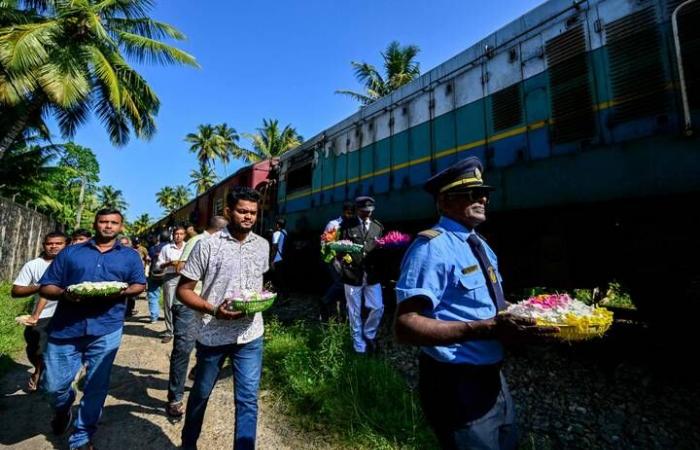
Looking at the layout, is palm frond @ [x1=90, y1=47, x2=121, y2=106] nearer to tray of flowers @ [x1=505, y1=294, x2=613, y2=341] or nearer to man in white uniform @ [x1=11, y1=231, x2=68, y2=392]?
man in white uniform @ [x1=11, y1=231, x2=68, y2=392]

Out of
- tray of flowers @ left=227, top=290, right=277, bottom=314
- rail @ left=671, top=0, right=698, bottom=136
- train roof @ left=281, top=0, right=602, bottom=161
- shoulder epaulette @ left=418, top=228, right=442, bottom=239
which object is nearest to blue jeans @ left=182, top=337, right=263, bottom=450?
tray of flowers @ left=227, top=290, right=277, bottom=314

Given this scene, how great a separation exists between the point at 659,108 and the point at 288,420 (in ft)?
15.0

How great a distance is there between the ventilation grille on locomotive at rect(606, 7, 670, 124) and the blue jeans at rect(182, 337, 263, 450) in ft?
13.8

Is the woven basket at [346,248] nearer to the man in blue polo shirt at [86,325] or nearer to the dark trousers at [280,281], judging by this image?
the man in blue polo shirt at [86,325]

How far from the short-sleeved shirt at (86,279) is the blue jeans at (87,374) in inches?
3.1

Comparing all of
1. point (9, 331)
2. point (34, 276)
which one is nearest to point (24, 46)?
point (9, 331)

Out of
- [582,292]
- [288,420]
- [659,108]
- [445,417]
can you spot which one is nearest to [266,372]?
[288,420]

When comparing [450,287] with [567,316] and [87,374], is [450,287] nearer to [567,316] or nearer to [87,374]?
[567,316]

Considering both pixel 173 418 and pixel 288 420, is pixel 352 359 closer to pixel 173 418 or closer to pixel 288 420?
pixel 288 420

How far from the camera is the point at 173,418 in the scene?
11.5 feet

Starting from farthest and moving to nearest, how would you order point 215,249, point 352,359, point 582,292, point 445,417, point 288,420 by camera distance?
point 582,292, point 352,359, point 288,420, point 215,249, point 445,417

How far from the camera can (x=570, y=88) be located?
4.32 m

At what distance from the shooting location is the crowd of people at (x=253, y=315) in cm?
140

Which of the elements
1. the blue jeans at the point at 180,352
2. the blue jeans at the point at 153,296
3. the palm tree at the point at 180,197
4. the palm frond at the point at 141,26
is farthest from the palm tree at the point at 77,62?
the palm tree at the point at 180,197
